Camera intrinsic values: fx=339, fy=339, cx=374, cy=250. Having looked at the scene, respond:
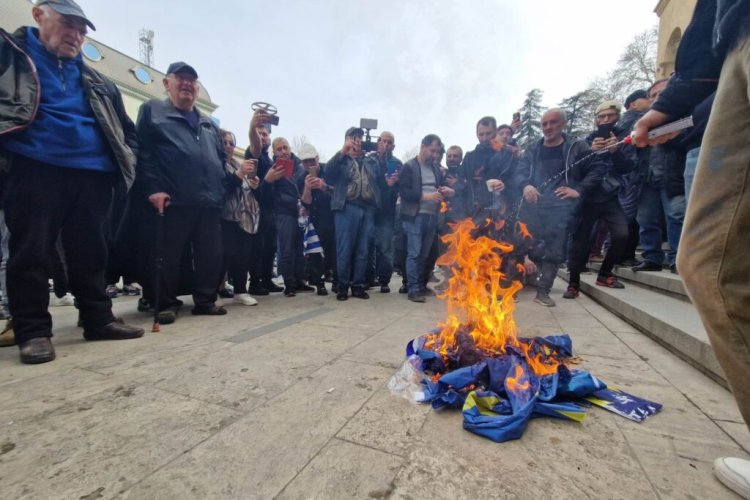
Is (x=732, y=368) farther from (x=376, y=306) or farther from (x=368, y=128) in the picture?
(x=368, y=128)

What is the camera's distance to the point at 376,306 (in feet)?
14.6

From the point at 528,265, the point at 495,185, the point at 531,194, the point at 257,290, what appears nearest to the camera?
the point at 531,194

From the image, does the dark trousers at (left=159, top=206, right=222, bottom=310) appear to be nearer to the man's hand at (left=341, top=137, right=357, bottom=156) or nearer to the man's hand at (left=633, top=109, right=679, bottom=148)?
the man's hand at (left=341, top=137, right=357, bottom=156)

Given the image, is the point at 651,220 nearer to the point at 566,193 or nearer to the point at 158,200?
the point at 566,193

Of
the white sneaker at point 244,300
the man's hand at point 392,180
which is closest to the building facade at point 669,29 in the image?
the man's hand at point 392,180

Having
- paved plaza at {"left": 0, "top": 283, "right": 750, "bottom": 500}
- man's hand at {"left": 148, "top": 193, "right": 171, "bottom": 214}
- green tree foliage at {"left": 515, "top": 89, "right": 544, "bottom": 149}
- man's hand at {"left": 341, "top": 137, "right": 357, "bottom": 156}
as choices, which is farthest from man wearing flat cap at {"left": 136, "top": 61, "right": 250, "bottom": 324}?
green tree foliage at {"left": 515, "top": 89, "right": 544, "bottom": 149}

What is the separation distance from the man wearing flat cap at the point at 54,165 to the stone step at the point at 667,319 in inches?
163

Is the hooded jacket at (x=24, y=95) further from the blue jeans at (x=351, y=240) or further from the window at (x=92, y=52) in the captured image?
the window at (x=92, y=52)

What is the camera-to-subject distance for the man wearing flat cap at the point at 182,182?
3445 millimetres

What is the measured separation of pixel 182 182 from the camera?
3496 millimetres

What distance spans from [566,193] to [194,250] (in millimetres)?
4721

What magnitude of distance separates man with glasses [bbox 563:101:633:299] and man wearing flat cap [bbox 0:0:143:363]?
540cm

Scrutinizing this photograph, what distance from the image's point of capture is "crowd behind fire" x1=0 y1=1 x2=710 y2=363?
2.47 m

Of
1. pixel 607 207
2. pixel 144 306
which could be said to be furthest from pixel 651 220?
pixel 144 306
